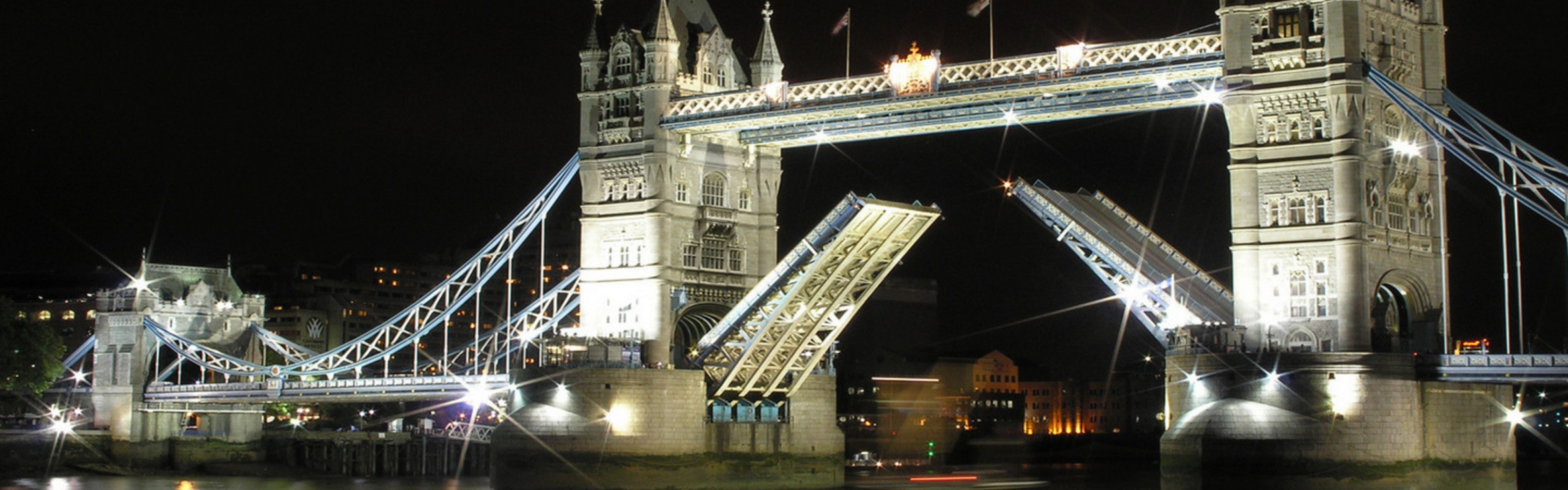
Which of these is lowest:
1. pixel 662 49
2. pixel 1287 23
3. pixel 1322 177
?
pixel 1322 177

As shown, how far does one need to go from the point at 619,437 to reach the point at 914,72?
420 inches

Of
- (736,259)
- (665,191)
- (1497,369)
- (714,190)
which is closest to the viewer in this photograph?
(1497,369)

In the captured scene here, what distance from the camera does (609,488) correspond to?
4303cm

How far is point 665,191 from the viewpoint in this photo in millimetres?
45719

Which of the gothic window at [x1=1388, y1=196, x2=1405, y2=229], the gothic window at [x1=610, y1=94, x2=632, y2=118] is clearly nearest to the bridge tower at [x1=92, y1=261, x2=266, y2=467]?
the gothic window at [x1=610, y1=94, x2=632, y2=118]

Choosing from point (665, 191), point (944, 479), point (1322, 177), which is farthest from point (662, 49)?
point (944, 479)

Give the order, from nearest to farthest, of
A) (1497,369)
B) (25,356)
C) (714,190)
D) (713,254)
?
(1497,369) < (713,254) < (714,190) < (25,356)

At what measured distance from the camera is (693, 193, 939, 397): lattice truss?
41.2m

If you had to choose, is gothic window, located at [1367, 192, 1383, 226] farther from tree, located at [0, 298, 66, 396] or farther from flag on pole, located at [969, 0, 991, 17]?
tree, located at [0, 298, 66, 396]

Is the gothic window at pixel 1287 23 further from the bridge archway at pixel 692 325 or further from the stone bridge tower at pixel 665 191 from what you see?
the bridge archway at pixel 692 325

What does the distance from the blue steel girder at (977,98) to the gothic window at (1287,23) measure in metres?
1.27

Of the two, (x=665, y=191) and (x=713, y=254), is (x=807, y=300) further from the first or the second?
(x=665, y=191)

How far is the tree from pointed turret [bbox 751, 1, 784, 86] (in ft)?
115

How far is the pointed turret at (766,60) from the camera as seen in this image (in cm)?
4822
